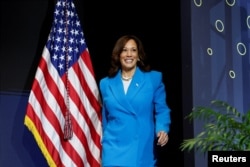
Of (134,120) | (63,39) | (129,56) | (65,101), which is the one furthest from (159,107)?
(63,39)

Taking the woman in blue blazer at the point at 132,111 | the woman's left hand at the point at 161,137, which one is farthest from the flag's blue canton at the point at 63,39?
the woman's left hand at the point at 161,137

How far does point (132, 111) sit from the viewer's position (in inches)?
116

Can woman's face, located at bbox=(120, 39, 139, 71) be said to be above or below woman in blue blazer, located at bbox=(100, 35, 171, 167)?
above

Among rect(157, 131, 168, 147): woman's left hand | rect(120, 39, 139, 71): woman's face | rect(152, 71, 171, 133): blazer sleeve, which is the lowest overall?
rect(157, 131, 168, 147): woman's left hand

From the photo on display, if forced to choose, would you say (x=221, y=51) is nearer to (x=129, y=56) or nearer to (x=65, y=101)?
(x=129, y=56)

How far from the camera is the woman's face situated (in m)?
3.03

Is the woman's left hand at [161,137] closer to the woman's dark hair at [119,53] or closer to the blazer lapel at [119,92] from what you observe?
the blazer lapel at [119,92]

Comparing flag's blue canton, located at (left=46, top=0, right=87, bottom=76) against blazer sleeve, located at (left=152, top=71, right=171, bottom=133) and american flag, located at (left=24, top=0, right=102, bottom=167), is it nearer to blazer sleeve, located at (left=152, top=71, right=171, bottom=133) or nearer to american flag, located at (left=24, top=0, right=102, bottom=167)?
american flag, located at (left=24, top=0, right=102, bottom=167)

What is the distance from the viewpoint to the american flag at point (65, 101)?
344 cm

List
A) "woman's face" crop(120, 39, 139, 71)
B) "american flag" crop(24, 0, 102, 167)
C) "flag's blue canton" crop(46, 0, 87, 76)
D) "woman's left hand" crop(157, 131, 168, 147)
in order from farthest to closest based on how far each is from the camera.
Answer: "flag's blue canton" crop(46, 0, 87, 76)
"american flag" crop(24, 0, 102, 167)
"woman's face" crop(120, 39, 139, 71)
"woman's left hand" crop(157, 131, 168, 147)

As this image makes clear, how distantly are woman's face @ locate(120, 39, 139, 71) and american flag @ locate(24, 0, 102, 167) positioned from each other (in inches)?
24.6

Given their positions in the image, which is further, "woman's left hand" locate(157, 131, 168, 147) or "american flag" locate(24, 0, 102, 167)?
"american flag" locate(24, 0, 102, 167)

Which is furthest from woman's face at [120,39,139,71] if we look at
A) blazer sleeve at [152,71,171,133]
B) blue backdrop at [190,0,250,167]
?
blue backdrop at [190,0,250,167]

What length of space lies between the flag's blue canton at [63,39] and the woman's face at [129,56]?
2.18 feet
